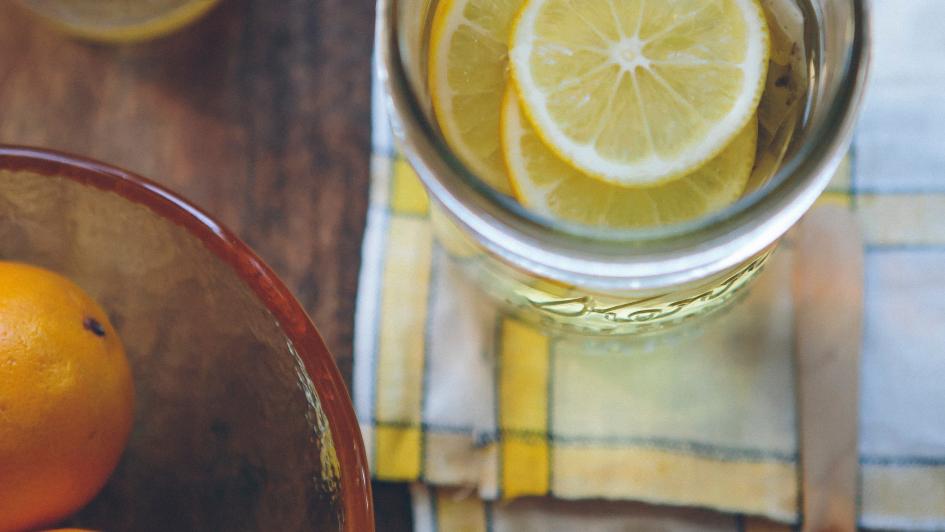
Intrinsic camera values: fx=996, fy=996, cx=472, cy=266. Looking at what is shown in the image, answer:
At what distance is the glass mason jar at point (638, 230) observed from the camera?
1.46ft

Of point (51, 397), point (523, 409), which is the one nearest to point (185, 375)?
point (51, 397)

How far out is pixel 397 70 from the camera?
0.46 metres

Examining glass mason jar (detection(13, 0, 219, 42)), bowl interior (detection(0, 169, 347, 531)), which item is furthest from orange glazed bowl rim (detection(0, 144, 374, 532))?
glass mason jar (detection(13, 0, 219, 42))

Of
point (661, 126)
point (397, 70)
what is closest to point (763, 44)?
point (661, 126)

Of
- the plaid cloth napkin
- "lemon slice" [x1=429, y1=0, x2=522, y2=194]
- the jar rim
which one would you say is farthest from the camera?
the plaid cloth napkin

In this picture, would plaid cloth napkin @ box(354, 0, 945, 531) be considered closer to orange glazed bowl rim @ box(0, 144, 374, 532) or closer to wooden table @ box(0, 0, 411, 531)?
wooden table @ box(0, 0, 411, 531)

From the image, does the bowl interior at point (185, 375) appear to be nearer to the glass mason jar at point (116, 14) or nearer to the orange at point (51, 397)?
the orange at point (51, 397)

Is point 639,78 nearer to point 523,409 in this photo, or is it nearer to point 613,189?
point 613,189

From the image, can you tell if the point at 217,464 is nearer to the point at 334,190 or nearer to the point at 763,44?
the point at 334,190

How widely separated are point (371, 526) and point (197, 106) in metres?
0.38

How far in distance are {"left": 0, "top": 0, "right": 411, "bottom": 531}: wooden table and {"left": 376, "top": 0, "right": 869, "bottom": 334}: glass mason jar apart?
7.5 inches

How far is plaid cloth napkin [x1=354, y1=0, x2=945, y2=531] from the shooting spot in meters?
0.65

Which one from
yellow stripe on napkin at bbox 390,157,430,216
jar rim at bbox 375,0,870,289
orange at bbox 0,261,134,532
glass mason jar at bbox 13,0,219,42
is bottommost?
orange at bbox 0,261,134,532

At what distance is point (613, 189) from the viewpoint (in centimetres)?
53
